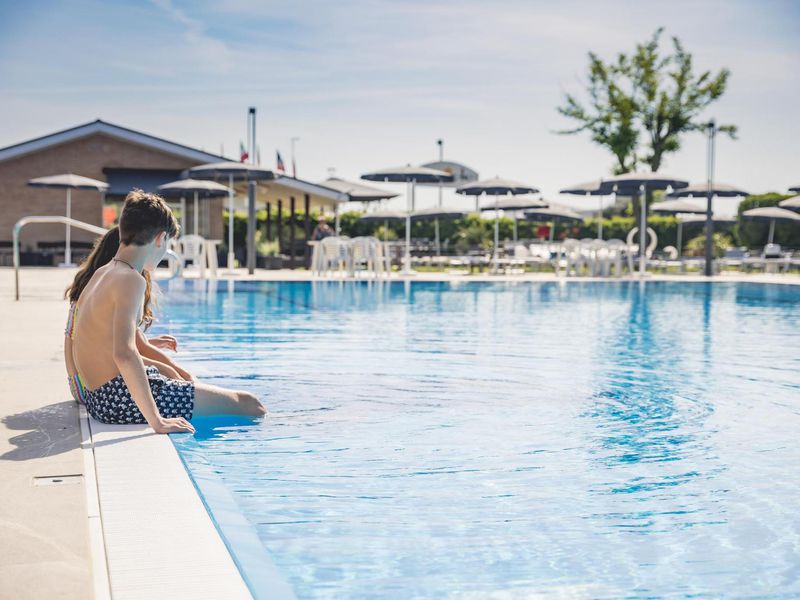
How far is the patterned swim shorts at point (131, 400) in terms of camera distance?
13.7 ft

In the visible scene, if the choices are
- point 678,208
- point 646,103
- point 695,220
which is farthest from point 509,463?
point 646,103

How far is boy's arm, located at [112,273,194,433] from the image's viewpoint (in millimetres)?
3904

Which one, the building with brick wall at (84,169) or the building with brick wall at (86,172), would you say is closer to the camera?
the building with brick wall at (86,172)

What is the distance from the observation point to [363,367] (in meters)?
7.38

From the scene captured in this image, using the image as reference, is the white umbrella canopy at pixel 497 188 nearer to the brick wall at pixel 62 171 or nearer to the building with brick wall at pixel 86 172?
the building with brick wall at pixel 86 172

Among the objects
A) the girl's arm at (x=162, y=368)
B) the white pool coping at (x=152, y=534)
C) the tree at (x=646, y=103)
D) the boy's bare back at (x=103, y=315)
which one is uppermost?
the tree at (x=646, y=103)

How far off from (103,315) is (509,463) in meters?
1.86

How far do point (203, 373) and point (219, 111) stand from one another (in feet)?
93.8

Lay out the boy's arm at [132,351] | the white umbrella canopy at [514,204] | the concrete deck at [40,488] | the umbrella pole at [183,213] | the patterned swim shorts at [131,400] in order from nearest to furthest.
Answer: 1. the concrete deck at [40,488]
2. the boy's arm at [132,351]
3. the patterned swim shorts at [131,400]
4. the umbrella pole at [183,213]
5. the white umbrella canopy at [514,204]

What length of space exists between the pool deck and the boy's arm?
0.34 feet

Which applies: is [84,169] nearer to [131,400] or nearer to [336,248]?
[336,248]

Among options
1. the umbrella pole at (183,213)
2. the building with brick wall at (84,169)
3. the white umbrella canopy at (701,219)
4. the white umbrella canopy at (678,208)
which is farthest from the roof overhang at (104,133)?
the white umbrella canopy at (701,219)

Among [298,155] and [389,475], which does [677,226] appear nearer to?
[298,155]

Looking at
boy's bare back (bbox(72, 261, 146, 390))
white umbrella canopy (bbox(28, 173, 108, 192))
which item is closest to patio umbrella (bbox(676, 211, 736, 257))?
white umbrella canopy (bbox(28, 173, 108, 192))
